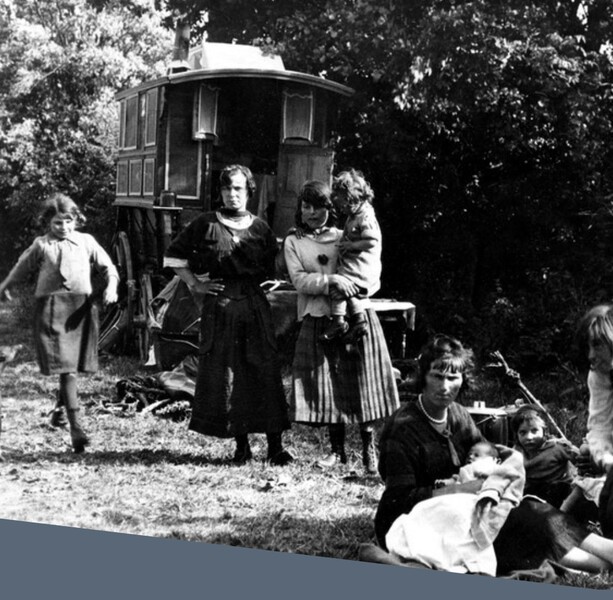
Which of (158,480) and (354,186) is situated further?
(158,480)

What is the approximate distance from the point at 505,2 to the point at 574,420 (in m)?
1.66

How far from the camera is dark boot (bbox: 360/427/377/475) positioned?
451 centimetres

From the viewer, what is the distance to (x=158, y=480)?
4.74 m

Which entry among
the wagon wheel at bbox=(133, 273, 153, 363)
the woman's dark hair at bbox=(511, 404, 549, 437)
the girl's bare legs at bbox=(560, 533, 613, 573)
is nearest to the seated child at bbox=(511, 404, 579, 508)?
the woman's dark hair at bbox=(511, 404, 549, 437)

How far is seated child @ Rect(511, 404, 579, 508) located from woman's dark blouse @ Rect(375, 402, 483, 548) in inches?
7.8

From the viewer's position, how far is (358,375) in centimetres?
455

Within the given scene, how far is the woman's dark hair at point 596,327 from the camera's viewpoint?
3.97 meters

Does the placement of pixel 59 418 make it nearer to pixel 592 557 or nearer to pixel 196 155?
pixel 196 155

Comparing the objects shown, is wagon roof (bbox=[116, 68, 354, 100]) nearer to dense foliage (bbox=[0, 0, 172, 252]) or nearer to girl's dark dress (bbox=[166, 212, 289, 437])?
dense foliage (bbox=[0, 0, 172, 252])

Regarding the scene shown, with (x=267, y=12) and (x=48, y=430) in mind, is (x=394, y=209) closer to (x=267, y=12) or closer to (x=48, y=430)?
(x=267, y=12)

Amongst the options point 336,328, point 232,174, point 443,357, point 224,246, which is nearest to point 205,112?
point 232,174

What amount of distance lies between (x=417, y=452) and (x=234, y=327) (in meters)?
1.20

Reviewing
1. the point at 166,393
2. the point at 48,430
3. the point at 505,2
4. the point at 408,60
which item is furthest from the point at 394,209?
the point at 48,430

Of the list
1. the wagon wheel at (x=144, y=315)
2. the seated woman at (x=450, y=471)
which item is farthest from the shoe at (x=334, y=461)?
the wagon wheel at (x=144, y=315)
